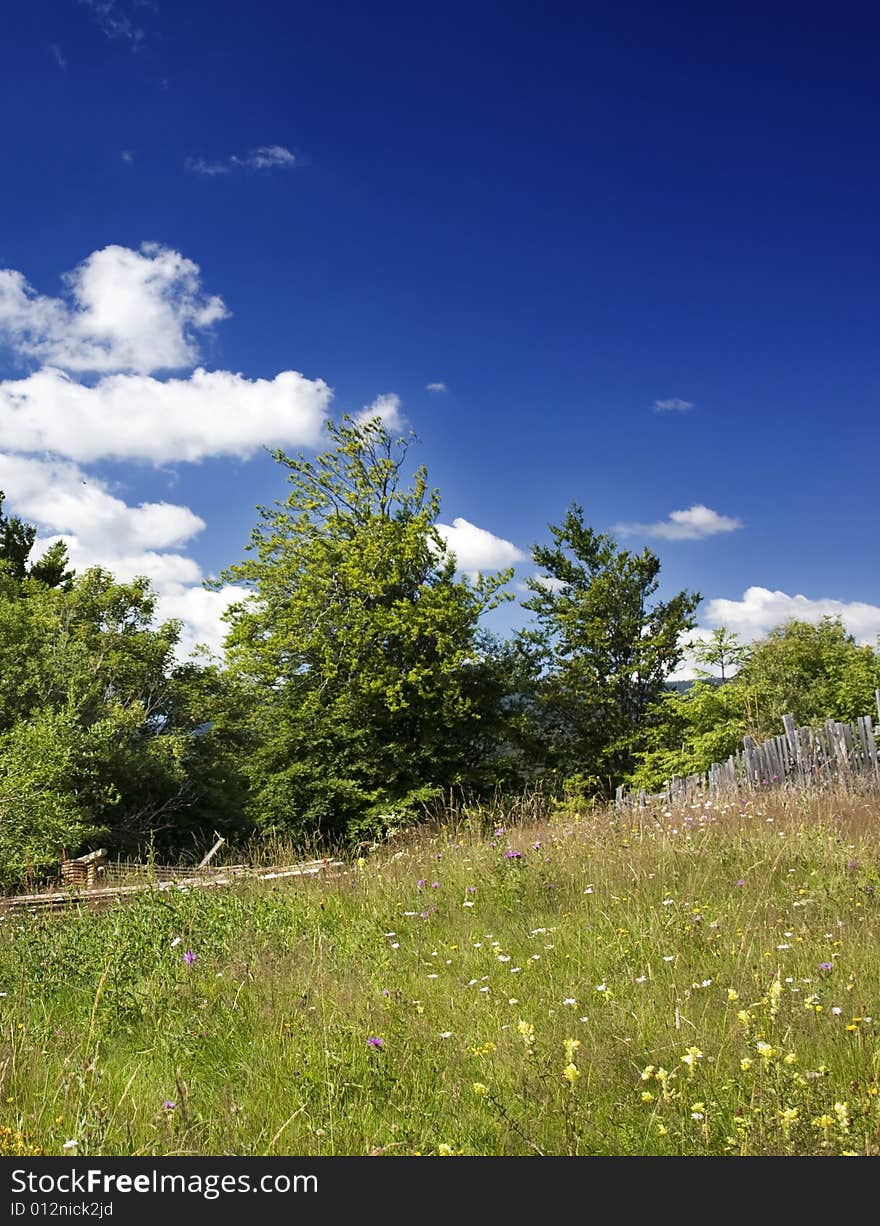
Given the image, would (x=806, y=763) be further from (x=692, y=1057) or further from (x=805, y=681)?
(x=805, y=681)

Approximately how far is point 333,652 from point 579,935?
18965mm

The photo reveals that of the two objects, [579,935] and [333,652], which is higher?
[333,652]

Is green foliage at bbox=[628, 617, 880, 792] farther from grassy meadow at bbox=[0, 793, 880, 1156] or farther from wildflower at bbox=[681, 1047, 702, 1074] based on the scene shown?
wildflower at bbox=[681, 1047, 702, 1074]

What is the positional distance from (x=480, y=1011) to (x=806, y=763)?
29.7ft

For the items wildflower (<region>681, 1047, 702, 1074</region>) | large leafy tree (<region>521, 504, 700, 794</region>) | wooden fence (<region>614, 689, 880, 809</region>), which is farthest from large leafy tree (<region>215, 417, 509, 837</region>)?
wildflower (<region>681, 1047, 702, 1074</region>)

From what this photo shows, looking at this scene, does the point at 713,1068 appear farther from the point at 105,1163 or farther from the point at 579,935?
the point at 105,1163

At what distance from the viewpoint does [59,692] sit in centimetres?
2302

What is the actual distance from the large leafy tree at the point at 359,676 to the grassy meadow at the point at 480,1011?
1664 cm

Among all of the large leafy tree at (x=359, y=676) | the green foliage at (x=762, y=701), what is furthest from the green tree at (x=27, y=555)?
the green foliage at (x=762, y=701)

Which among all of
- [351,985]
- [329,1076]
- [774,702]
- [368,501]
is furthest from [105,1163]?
[368,501]

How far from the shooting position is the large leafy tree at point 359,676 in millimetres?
23141

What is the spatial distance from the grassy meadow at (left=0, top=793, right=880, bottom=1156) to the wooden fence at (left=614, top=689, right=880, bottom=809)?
4.44 m

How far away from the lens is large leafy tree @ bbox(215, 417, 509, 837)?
23141 mm

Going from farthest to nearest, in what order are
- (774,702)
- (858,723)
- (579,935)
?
(774,702) → (858,723) → (579,935)
